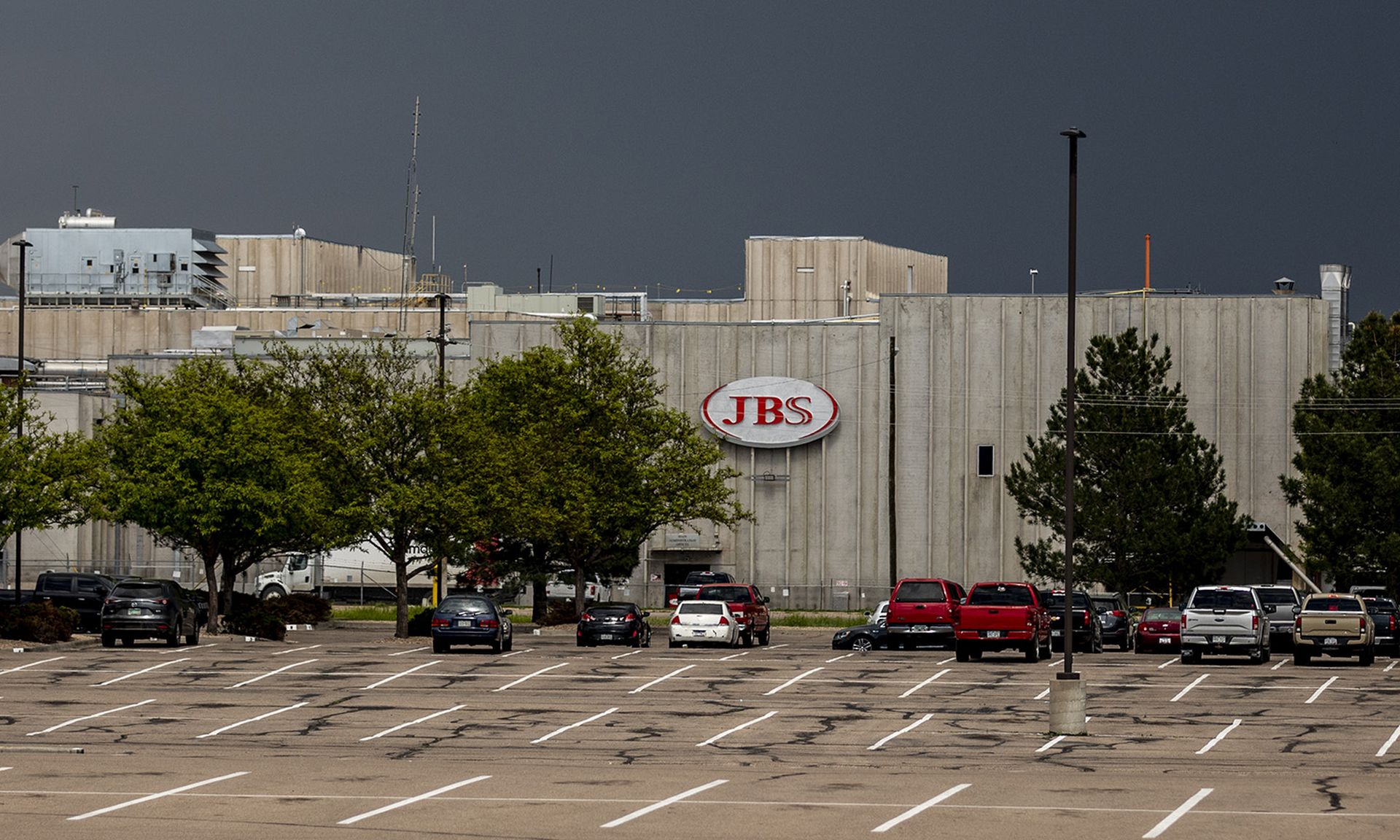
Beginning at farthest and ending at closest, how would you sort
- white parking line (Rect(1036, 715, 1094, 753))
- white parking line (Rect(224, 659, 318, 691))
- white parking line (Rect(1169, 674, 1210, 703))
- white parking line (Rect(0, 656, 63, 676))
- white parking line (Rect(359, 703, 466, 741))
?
1. white parking line (Rect(0, 656, 63, 676))
2. white parking line (Rect(224, 659, 318, 691))
3. white parking line (Rect(1169, 674, 1210, 703))
4. white parking line (Rect(359, 703, 466, 741))
5. white parking line (Rect(1036, 715, 1094, 753))

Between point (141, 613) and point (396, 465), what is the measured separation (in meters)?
9.84

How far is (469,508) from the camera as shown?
181 feet

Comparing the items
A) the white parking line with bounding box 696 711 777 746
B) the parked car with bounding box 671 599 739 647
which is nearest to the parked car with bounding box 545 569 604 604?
the parked car with bounding box 671 599 739 647

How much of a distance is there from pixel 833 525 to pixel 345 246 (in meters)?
69.7

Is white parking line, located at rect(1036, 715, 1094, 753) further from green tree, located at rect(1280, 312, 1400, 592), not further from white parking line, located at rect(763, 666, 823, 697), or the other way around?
green tree, located at rect(1280, 312, 1400, 592)

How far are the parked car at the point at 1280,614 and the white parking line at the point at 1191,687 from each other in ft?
32.3

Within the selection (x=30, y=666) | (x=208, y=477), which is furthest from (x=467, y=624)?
(x=208, y=477)

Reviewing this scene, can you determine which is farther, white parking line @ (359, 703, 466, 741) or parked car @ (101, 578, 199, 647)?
parked car @ (101, 578, 199, 647)

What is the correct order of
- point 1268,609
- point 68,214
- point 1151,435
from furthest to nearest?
point 68,214 < point 1151,435 < point 1268,609

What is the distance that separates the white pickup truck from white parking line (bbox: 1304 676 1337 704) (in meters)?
3.58

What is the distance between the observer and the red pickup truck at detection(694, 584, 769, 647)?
52469 millimetres

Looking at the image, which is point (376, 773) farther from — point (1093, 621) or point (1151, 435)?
point (1151, 435)

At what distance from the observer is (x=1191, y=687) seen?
39062mm

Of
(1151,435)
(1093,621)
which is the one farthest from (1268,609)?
(1151,435)
